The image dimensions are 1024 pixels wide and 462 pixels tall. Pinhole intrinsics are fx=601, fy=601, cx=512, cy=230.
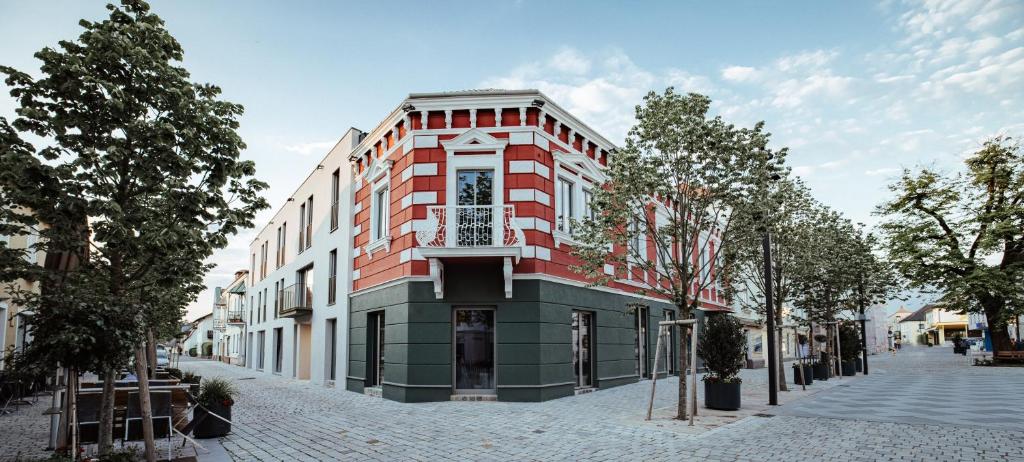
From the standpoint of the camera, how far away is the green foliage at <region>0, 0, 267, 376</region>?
5.88 m

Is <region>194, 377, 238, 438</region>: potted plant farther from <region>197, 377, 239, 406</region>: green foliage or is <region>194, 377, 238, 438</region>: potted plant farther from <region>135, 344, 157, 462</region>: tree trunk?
<region>135, 344, 157, 462</region>: tree trunk

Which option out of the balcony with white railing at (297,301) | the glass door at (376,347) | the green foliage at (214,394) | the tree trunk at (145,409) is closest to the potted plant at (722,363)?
the glass door at (376,347)

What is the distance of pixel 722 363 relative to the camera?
1217 centimetres

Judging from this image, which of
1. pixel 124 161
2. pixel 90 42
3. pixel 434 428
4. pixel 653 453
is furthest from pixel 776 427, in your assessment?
pixel 90 42

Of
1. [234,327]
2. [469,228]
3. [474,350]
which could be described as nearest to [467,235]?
[469,228]

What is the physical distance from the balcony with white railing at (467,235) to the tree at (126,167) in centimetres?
639

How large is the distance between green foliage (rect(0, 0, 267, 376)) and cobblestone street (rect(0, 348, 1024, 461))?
9.13ft

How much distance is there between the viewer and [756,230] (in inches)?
465

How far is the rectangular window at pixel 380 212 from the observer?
16750 millimetres

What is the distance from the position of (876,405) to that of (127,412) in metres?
13.9

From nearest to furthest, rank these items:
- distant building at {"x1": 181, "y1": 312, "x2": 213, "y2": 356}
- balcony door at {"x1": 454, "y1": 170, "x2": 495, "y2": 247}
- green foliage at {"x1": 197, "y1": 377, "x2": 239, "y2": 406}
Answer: green foliage at {"x1": 197, "y1": 377, "x2": 239, "y2": 406} → balcony door at {"x1": 454, "y1": 170, "x2": 495, "y2": 247} → distant building at {"x1": 181, "y1": 312, "x2": 213, "y2": 356}

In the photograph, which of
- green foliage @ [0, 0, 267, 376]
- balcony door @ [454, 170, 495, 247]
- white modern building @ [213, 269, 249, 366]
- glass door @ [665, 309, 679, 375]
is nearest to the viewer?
green foliage @ [0, 0, 267, 376]

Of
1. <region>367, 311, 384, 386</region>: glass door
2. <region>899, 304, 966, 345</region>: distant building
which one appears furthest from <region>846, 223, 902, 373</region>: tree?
<region>899, 304, 966, 345</region>: distant building

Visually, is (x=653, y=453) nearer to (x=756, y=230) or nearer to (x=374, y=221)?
(x=756, y=230)
